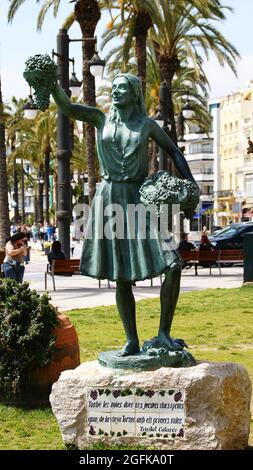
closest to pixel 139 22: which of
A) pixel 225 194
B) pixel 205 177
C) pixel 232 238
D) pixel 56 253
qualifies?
pixel 232 238

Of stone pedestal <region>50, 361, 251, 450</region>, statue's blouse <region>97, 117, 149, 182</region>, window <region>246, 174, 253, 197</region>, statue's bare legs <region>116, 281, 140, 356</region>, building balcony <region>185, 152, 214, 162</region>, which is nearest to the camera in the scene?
stone pedestal <region>50, 361, 251, 450</region>

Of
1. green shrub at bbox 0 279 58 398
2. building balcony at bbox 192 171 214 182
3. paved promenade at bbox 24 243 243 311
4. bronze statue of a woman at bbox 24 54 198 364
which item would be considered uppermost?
building balcony at bbox 192 171 214 182

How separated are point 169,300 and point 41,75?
1.73 meters

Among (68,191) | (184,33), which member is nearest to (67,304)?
(68,191)

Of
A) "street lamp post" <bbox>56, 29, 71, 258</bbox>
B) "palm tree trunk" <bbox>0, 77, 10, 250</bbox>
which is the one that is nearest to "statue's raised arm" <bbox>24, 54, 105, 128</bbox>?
"street lamp post" <bbox>56, 29, 71, 258</bbox>

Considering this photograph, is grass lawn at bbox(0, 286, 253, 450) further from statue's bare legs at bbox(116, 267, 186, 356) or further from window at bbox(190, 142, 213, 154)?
window at bbox(190, 142, 213, 154)

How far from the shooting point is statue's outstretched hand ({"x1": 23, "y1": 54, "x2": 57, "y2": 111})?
674 centimetres

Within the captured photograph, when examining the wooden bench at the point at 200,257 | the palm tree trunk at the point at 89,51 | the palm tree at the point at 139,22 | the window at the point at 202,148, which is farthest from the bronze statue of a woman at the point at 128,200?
the window at the point at 202,148

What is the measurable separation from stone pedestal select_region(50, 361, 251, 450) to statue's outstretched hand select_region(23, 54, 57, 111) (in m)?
1.86

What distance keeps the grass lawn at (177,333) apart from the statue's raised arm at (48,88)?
226 cm

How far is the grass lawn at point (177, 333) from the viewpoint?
7445mm

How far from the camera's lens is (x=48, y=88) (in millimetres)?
6785

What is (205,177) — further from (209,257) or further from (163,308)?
(163,308)

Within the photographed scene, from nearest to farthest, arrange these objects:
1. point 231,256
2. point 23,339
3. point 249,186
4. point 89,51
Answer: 1. point 23,339
2. point 231,256
3. point 89,51
4. point 249,186
